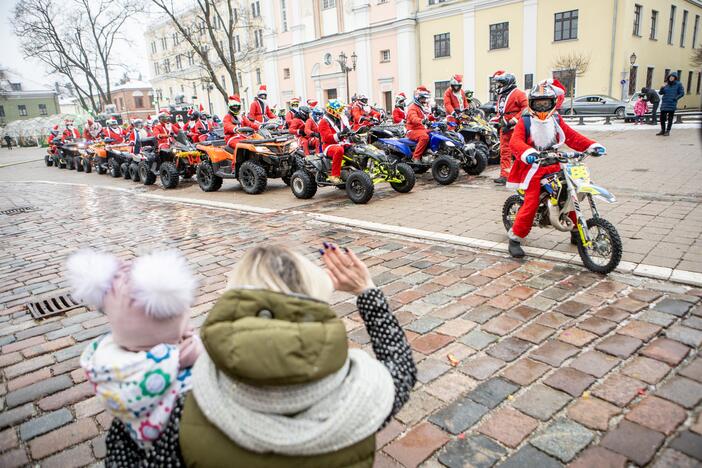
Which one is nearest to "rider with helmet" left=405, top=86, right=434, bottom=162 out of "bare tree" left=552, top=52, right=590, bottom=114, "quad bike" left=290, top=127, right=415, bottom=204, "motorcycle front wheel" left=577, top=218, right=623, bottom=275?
"quad bike" left=290, top=127, right=415, bottom=204

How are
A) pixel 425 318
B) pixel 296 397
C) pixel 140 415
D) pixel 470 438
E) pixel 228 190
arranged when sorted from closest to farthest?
pixel 296 397 < pixel 140 415 < pixel 470 438 < pixel 425 318 < pixel 228 190

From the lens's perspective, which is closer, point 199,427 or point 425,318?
point 199,427

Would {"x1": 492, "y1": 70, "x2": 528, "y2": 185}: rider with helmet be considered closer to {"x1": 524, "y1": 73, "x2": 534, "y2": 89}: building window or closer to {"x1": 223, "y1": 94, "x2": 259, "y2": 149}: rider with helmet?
{"x1": 223, "y1": 94, "x2": 259, "y2": 149}: rider with helmet

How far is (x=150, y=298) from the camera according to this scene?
4.50 feet

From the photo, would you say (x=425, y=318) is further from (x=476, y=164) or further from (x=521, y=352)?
(x=476, y=164)

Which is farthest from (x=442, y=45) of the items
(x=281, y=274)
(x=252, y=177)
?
(x=281, y=274)

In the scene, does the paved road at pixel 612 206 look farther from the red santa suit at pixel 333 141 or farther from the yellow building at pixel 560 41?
the yellow building at pixel 560 41

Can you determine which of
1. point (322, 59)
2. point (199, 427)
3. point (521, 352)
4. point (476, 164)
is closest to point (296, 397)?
point (199, 427)

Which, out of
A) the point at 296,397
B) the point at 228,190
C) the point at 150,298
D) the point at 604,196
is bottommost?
the point at 228,190

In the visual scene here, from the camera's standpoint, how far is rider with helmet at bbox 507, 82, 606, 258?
16.7 feet

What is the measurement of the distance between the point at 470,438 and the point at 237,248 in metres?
4.53

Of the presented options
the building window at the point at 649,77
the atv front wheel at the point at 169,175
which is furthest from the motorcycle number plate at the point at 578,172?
the building window at the point at 649,77

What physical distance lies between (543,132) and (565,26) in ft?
100

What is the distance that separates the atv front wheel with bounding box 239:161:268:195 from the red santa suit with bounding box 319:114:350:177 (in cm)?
211
